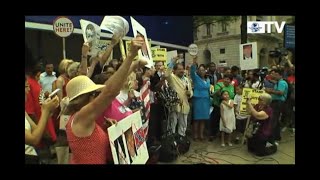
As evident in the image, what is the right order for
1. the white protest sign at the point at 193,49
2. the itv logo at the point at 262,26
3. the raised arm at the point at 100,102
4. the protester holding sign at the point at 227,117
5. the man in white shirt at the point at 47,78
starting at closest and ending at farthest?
1. the raised arm at the point at 100,102
2. the man in white shirt at the point at 47,78
3. the itv logo at the point at 262,26
4. the white protest sign at the point at 193,49
5. the protester holding sign at the point at 227,117

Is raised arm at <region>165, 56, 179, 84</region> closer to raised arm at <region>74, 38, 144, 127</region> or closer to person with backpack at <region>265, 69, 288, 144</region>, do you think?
person with backpack at <region>265, 69, 288, 144</region>

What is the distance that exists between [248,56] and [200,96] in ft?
2.56

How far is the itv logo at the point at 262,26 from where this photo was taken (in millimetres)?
4547

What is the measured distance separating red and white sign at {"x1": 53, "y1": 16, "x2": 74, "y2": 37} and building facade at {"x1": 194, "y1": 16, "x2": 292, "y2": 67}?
1.51 metres

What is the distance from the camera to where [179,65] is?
4762mm

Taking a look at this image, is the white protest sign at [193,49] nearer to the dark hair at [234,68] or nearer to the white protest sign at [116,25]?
the dark hair at [234,68]

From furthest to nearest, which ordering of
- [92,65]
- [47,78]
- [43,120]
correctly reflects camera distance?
1. [47,78]
2. [92,65]
3. [43,120]

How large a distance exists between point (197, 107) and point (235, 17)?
1220mm

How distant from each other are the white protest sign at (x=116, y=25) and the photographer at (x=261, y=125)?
6.09 ft

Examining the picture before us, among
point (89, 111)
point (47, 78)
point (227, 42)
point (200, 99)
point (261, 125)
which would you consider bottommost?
point (261, 125)

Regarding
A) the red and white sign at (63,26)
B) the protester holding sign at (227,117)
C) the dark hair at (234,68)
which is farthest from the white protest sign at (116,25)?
the protester holding sign at (227,117)

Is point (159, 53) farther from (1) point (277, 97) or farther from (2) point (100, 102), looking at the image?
(2) point (100, 102)

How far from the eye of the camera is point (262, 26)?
459cm

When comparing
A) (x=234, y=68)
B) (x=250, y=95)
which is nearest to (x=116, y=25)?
(x=234, y=68)
